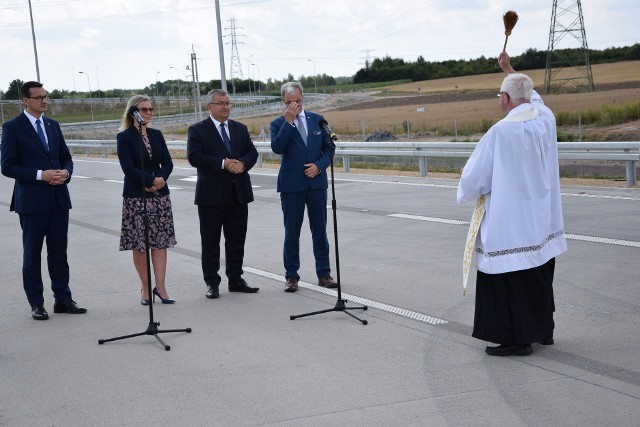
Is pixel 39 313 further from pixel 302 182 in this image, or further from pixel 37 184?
pixel 302 182

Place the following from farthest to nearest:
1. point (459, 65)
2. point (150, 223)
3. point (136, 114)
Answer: point (459, 65) → point (150, 223) → point (136, 114)

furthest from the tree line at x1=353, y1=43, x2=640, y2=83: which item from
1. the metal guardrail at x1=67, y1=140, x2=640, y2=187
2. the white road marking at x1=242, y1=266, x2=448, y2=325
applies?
the white road marking at x1=242, y1=266, x2=448, y2=325

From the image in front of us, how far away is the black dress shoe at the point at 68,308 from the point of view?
9.36 m

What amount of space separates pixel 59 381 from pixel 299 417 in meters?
2.07

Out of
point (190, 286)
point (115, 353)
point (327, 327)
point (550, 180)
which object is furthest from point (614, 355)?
point (190, 286)

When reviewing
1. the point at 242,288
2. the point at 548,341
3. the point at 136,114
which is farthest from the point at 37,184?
the point at 548,341

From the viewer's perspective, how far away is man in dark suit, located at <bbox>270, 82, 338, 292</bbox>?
9875 mm

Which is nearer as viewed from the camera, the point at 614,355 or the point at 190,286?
the point at 614,355

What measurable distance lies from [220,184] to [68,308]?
6.37 feet

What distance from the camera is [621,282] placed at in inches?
371

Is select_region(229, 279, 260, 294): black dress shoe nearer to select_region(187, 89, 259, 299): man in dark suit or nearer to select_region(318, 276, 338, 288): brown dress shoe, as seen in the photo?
select_region(187, 89, 259, 299): man in dark suit

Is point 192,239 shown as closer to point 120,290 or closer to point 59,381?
point 120,290

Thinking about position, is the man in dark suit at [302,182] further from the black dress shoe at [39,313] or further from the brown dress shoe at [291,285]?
→ the black dress shoe at [39,313]

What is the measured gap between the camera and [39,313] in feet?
30.0
